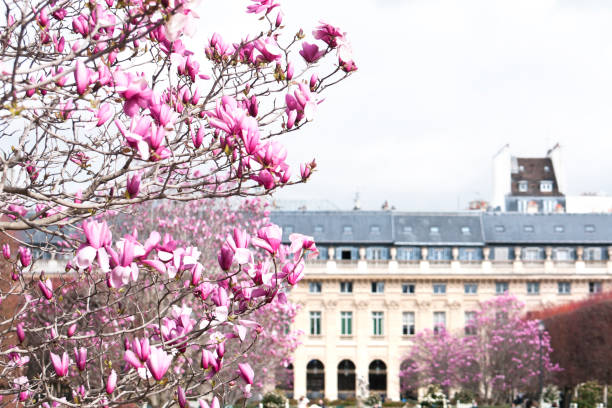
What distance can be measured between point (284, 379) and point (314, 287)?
338 inches

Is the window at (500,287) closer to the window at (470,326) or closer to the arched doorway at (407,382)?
the window at (470,326)

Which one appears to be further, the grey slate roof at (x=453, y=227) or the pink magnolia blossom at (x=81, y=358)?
the grey slate roof at (x=453, y=227)

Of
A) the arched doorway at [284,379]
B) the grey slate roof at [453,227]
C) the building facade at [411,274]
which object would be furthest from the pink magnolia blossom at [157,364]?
the grey slate roof at [453,227]

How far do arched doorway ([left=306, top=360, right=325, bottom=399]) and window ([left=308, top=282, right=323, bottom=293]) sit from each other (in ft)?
15.2

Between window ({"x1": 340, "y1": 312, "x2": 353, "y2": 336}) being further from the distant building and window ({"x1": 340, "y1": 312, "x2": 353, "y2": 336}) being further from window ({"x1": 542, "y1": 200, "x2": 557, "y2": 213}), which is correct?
window ({"x1": 542, "y1": 200, "x2": 557, "y2": 213})

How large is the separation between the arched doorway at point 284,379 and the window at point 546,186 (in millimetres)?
26201

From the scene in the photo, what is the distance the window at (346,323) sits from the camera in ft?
202

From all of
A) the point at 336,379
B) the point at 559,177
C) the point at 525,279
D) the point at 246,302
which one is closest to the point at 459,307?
the point at 525,279

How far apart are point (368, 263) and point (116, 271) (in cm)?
5722

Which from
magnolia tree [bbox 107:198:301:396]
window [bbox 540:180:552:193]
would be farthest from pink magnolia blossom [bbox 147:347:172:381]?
window [bbox 540:180:552:193]

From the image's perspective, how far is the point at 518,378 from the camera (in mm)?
49438

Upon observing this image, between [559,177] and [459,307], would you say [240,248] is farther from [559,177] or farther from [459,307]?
[559,177]

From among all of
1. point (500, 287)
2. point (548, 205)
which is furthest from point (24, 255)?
point (548, 205)

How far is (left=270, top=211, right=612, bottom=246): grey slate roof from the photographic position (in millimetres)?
61031
